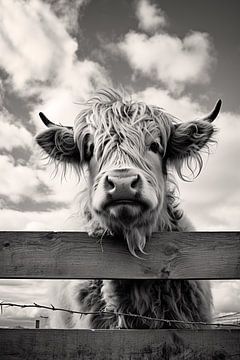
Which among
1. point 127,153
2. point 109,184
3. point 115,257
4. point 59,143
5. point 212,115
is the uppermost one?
point 212,115

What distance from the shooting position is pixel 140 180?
3795mm

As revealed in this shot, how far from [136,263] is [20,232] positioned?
0.94 metres

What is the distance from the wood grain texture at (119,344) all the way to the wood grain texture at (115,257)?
16.3 inches

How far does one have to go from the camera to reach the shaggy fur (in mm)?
4090

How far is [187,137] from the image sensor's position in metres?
5.16

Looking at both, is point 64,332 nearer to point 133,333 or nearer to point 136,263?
point 133,333

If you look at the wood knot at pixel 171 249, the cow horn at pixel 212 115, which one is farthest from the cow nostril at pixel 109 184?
the cow horn at pixel 212 115

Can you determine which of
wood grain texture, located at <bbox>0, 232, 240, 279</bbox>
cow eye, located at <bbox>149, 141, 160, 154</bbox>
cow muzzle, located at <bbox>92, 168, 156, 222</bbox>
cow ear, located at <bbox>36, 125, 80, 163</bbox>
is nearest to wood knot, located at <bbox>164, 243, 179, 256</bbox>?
wood grain texture, located at <bbox>0, 232, 240, 279</bbox>

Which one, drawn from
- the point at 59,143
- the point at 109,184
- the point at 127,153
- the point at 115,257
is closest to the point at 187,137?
the point at 127,153

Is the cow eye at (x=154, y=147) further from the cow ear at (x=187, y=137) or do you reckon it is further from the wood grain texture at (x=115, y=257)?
the wood grain texture at (x=115, y=257)

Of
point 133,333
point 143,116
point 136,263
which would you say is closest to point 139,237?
point 136,263

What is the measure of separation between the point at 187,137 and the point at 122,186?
1.74 metres

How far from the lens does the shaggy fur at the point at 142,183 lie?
161 inches

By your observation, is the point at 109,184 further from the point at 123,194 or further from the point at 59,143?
the point at 59,143
